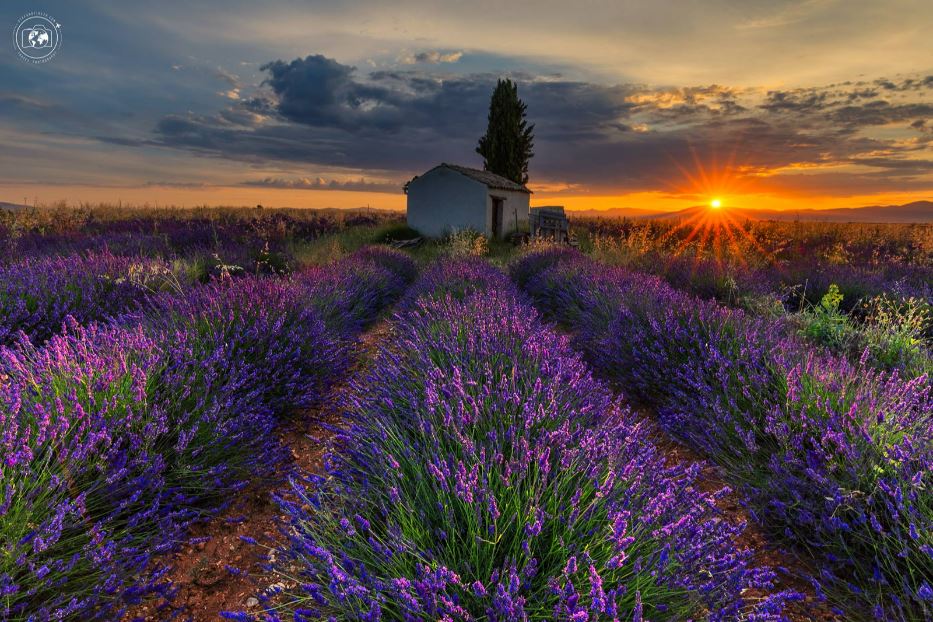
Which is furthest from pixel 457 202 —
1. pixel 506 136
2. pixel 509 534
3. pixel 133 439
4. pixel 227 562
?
pixel 509 534

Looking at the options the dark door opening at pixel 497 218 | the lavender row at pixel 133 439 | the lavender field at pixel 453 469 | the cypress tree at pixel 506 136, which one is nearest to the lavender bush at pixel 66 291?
the lavender field at pixel 453 469

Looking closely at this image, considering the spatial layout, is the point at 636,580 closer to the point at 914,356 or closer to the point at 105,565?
the point at 105,565

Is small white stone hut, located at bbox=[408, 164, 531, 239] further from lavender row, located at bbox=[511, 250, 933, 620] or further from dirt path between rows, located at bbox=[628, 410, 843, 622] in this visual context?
dirt path between rows, located at bbox=[628, 410, 843, 622]

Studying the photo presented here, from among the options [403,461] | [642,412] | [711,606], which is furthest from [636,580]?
[642,412]

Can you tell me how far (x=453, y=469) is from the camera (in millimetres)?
1734

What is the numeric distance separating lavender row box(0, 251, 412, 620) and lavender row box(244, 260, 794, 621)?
0.74 m

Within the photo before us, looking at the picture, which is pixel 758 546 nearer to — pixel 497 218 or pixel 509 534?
pixel 509 534

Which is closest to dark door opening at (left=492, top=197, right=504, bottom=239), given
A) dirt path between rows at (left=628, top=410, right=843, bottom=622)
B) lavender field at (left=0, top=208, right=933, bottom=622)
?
lavender field at (left=0, top=208, right=933, bottom=622)

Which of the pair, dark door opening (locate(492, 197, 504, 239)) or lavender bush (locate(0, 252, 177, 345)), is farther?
dark door opening (locate(492, 197, 504, 239))

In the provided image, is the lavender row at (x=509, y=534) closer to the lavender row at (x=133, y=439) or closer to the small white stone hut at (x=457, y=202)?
the lavender row at (x=133, y=439)

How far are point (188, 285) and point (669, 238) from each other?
14261mm

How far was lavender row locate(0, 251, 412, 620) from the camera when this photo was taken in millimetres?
1693

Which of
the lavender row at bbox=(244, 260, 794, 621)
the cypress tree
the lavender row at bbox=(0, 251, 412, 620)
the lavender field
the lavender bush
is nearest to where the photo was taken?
the lavender row at bbox=(244, 260, 794, 621)

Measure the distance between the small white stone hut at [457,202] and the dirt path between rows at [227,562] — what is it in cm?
1656
